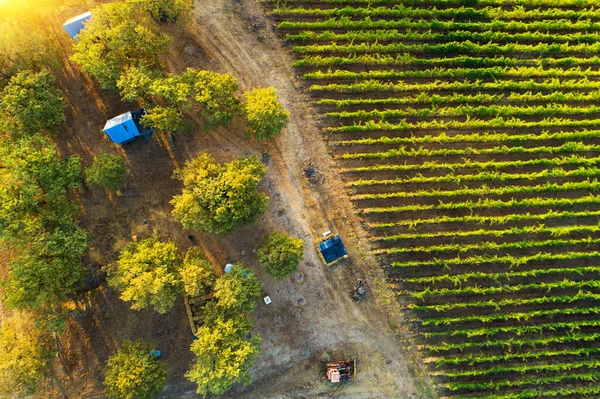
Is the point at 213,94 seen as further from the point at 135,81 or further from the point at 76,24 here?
the point at 76,24

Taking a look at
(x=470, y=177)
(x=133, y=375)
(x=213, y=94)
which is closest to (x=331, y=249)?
(x=470, y=177)

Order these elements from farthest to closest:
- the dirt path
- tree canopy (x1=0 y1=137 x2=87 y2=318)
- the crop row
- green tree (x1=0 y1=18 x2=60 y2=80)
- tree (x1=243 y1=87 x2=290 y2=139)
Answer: the crop row < the dirt path < tree (x1=243 y1=87 x2=290 y2=139) < green tree (x1=0 y1=18 x2=60 y2=80) < tree canopy (x1=0 y1=137 x2=87 y2=318)

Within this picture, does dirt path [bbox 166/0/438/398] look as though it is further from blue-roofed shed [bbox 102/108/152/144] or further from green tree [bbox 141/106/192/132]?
blue-roofed shed [bbox 102/108/152/144]

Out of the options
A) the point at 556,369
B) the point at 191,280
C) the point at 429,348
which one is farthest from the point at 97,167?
the point at 556,369

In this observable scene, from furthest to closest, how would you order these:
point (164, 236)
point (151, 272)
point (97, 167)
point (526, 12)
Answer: point (526, 12)
point (164, 236)
point (97, 167)
point (151, 272)

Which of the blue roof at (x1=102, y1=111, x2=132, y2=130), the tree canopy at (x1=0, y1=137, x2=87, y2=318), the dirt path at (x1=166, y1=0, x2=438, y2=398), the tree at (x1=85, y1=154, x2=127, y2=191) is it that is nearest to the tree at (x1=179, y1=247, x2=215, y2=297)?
the dirt path at (x1=166, y1=0, x2=438, y2=398)

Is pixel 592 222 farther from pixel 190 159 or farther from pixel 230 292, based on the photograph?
pixel 190 159

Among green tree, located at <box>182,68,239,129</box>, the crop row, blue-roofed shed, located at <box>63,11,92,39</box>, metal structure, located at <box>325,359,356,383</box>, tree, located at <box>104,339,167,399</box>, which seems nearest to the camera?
tree, located at <box>104,339,167,399</box>
